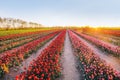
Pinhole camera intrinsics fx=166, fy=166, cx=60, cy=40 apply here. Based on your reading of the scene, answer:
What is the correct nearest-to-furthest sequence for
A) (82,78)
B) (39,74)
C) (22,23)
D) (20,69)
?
(39,74) < (82,78) < (20,69) < (22,23)

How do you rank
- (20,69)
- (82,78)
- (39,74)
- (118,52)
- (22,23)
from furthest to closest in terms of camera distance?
(22,23), (118,52), (20,69), (82,78), (39,74)

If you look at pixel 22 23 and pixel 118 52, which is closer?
pixel 118 52

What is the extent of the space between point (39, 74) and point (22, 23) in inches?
4384

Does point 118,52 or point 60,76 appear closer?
point 60,76

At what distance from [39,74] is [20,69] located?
2.82m

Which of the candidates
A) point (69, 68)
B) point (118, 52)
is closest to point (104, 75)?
point (69, 68)

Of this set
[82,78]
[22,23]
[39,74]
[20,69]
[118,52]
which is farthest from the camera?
[22,23]

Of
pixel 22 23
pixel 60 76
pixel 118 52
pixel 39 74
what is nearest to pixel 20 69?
pixel 60 76

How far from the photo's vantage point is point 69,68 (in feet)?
29.0

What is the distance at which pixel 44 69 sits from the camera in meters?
6.13

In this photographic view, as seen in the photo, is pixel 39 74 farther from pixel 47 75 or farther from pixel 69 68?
pixel 69 68

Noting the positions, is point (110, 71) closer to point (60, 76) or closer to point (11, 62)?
point (60, 76)

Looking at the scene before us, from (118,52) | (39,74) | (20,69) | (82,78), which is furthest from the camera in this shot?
(118,52)

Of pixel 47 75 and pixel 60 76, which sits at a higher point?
pixel 47 75
